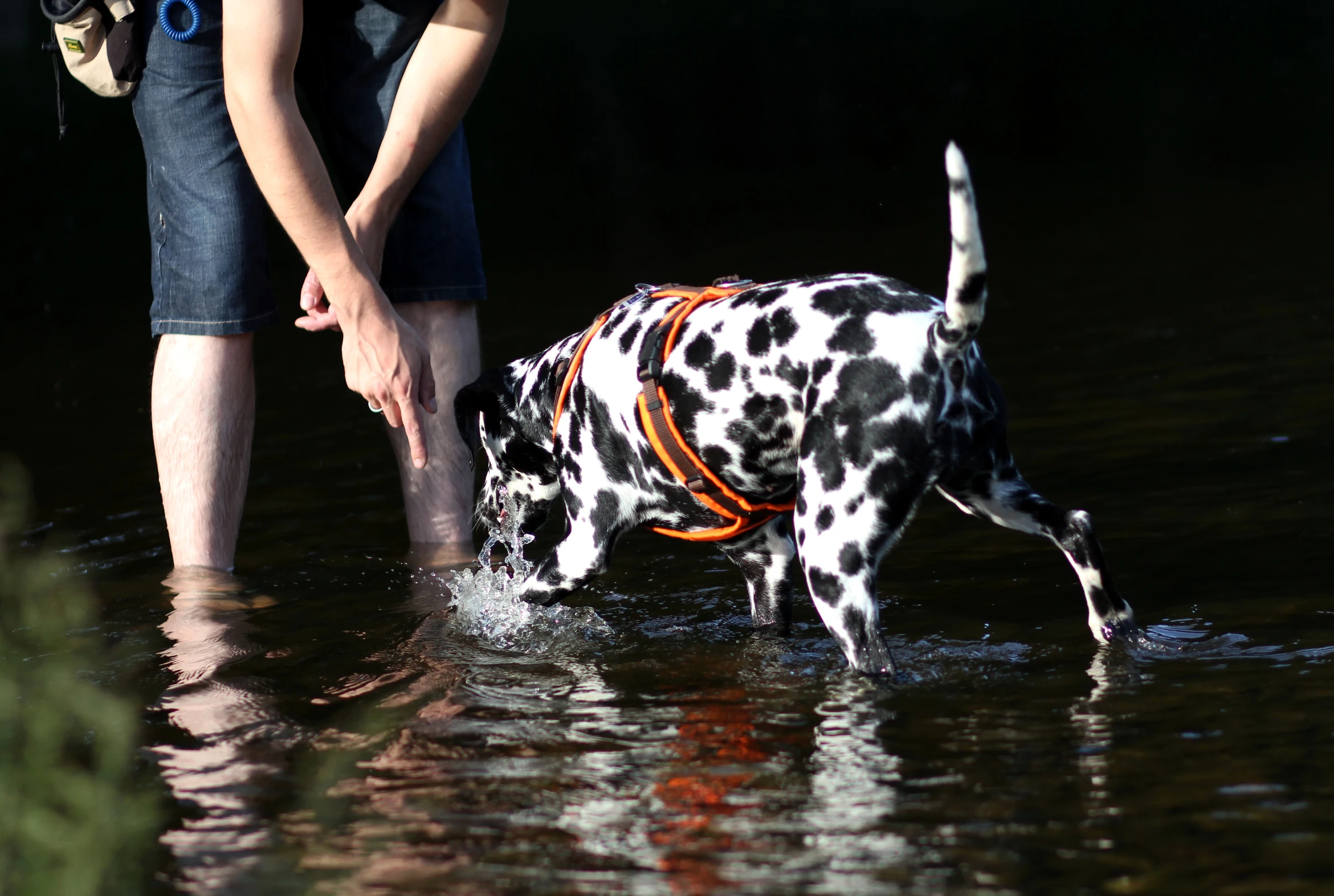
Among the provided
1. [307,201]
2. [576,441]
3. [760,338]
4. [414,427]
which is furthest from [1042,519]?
[307,201]

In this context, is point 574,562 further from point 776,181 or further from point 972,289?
point 776,181

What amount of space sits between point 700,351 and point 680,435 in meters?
0.22

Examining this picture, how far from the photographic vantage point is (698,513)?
4.24 m

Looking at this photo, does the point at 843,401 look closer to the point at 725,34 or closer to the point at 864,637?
the point at 864,637

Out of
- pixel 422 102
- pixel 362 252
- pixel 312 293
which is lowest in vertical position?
pixel 312 293

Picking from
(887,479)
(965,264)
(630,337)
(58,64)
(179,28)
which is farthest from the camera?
(58,64)

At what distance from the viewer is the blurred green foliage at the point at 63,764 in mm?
2598

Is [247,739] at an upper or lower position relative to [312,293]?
lower

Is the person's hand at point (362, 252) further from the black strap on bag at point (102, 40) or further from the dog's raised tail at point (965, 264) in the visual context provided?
the dog's raised tail at point (965, 264)

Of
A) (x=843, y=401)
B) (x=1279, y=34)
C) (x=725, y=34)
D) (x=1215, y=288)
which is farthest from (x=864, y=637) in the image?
(x=725, y=34)

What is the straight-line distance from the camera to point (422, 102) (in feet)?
16.6

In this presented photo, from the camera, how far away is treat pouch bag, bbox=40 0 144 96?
16.1 ft

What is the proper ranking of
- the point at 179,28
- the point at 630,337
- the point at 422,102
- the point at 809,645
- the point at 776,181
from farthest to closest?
the point at 776,181 → the point at 422,102 → the point at 179,28 → the point at 809,645 → the point at 630,337

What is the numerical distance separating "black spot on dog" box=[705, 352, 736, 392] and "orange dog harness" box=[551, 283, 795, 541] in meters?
0.14
